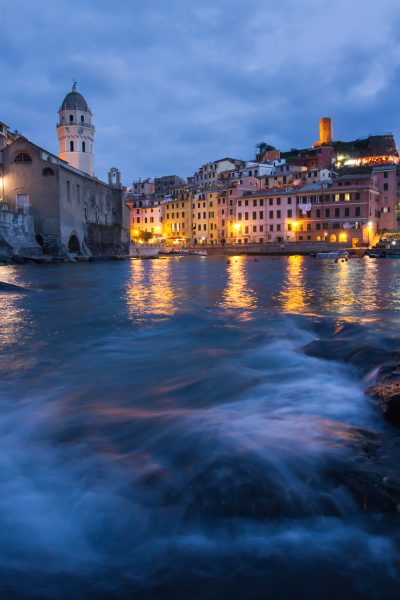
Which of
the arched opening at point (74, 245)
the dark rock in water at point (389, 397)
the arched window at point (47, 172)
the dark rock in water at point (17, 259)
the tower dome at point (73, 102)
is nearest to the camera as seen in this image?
the dark rock in water at point (389, 397)

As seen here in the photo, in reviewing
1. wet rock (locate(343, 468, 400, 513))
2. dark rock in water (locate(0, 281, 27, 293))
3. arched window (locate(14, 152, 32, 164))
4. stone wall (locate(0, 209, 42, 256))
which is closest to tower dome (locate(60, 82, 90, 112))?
arched window (locate(14, 152, 32, 164))

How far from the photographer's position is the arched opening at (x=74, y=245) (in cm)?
4606

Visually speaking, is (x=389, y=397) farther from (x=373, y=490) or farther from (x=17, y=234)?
(x=17, y=234)

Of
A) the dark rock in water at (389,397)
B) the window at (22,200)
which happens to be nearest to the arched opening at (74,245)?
the window at (22,200)

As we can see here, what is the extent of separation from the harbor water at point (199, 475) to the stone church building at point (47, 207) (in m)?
31.3

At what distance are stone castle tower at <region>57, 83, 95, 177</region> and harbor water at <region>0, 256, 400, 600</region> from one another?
6322 cm

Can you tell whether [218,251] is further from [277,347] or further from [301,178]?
[277,347]

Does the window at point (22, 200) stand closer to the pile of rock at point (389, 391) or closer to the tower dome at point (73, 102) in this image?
the tower dome at point (73, 102)

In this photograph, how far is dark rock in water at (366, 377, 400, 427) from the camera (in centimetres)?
375

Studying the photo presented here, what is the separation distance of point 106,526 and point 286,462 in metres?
1.23

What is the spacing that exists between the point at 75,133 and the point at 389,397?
68370mm

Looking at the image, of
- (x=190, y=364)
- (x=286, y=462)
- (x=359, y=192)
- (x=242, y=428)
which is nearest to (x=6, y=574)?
(x=286, y=462)

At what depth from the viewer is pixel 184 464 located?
3.22 metres

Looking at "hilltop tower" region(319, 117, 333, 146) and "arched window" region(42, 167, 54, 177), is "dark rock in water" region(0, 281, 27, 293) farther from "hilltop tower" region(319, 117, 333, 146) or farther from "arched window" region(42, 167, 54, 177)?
"hilltop tower" region(319, 117, 333, 146)
